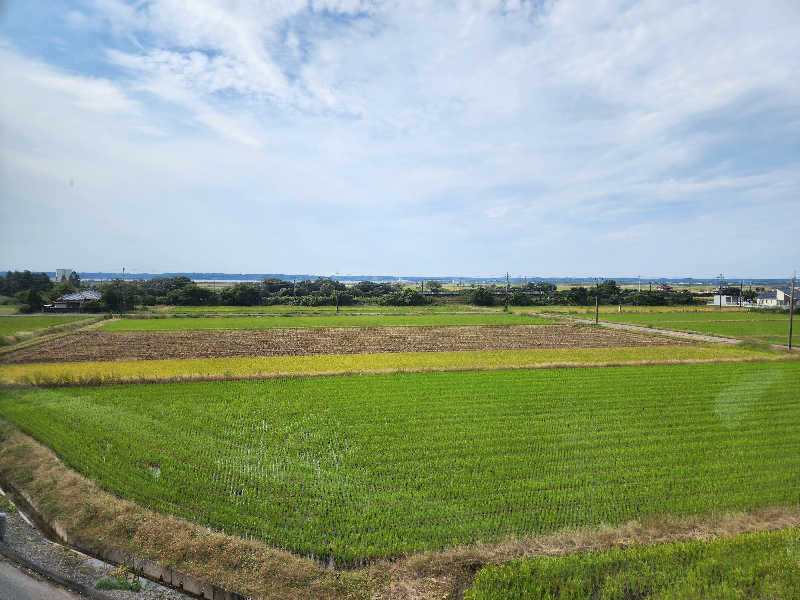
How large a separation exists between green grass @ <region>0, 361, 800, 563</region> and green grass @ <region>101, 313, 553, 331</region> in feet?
67.7

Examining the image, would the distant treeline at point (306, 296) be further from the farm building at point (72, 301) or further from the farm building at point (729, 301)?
the farm building at point (729, 301)

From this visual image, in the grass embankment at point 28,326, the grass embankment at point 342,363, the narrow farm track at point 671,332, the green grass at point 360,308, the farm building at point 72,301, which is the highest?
the farm building at point 72,301

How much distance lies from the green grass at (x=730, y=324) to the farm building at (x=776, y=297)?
5052mm

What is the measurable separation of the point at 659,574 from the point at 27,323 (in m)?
38.2

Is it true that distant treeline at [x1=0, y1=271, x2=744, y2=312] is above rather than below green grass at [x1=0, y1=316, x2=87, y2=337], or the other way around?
above

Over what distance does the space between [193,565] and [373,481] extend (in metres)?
3.25

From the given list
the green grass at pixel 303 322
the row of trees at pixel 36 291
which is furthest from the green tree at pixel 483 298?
the row of trees at pixel 36 291

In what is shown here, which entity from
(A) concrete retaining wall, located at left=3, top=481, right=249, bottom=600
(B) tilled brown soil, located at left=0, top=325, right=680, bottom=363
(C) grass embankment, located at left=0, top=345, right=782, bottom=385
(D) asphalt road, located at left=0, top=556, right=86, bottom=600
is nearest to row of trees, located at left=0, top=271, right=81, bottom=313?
(B) tilled brown soil, located at left=0, top=325, right=680, bottom=363

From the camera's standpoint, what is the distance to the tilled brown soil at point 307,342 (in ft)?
76.6

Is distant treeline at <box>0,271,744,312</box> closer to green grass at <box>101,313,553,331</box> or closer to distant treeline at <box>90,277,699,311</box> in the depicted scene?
distant treeline at <box>90,277,699,311</box>

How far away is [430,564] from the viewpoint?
6074 millimetres

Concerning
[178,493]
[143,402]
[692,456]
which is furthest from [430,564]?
[143,402]

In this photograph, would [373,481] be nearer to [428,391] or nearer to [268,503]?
[268,503]

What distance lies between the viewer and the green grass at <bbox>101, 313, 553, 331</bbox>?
35.4 m
